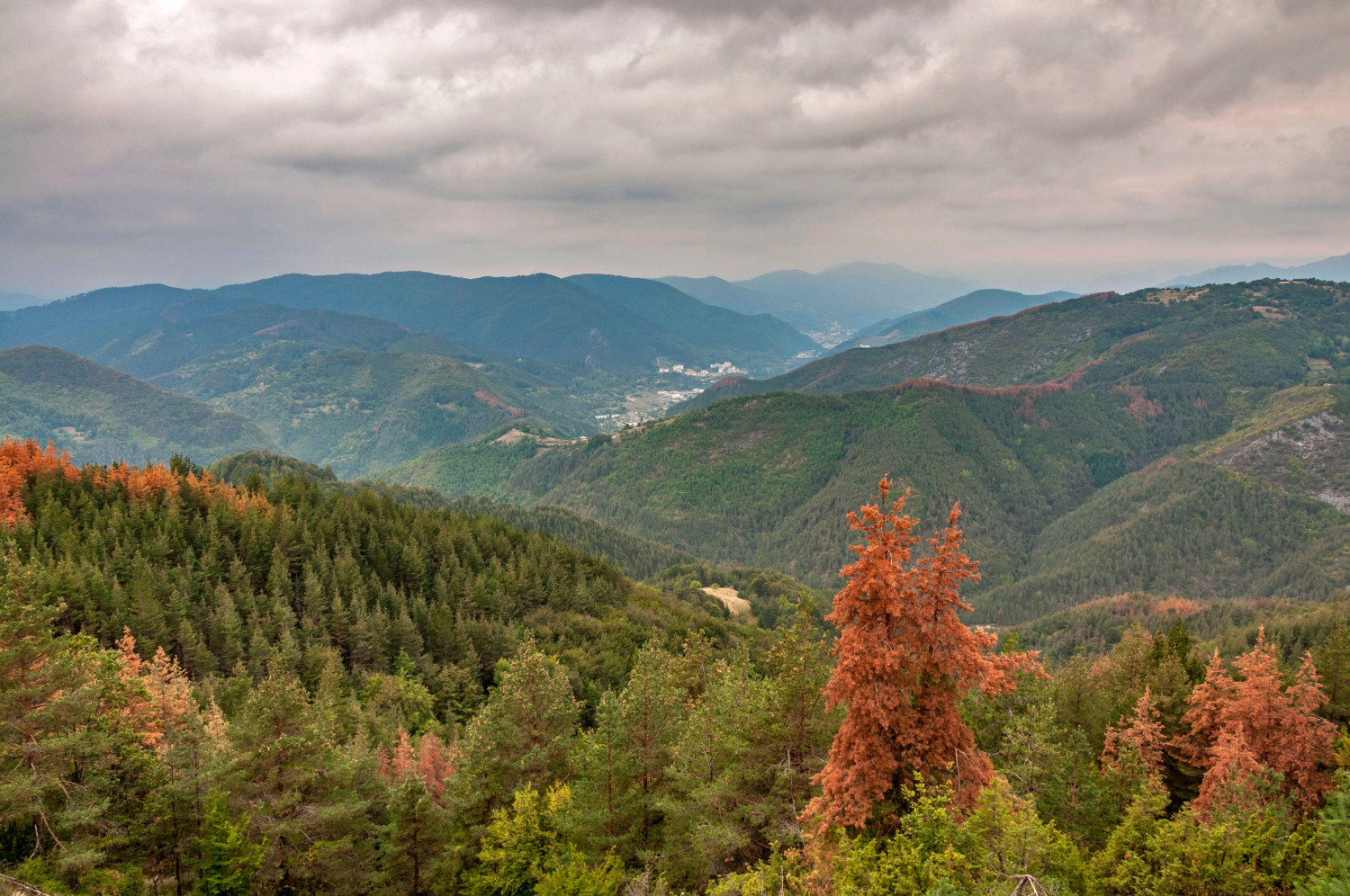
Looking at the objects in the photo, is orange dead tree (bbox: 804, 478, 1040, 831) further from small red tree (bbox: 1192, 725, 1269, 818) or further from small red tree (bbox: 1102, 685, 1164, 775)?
small red tree (bbox: 1102, 685, 1164, 775)

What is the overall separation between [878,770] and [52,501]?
126 metres

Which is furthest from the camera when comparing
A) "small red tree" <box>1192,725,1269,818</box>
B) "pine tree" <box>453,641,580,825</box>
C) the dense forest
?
"pine tree" <box>453,641,580,825</box>

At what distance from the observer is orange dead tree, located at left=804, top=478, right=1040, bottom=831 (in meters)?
23.4

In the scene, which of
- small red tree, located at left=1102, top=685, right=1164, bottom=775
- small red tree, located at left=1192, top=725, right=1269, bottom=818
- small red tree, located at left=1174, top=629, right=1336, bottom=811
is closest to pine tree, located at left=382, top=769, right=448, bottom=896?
small red tree, located at left=1192, top=725, right=1269, bottom=818

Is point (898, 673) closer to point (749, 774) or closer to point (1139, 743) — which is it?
point (749, 774)

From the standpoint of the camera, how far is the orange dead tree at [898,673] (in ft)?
76.6

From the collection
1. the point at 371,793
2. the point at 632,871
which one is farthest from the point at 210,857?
the point at 632,871

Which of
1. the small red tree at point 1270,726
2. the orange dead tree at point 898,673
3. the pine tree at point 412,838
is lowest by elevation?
the pine tree at point 412,838

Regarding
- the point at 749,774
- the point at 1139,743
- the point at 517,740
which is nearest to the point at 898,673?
the point at 749,774

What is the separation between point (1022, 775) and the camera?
2967 cm

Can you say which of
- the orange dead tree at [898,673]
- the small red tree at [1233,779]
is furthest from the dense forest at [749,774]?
the small red tree at [1233,779]

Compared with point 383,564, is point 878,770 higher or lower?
higher

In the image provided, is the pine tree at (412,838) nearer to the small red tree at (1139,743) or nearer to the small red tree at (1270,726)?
the small red tree at (1139,743)

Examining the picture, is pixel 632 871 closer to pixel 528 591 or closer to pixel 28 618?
pixel 28 618
